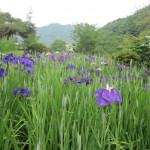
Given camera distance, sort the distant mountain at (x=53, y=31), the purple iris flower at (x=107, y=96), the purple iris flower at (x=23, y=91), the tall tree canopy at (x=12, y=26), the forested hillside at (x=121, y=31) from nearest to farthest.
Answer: the purple iris flower at (x=107, y=96) → the purple iris flower at (x=23, y=91) → the forested hillside at (x=121, y=31) → the tall tree canopy at (x=12, y=26) → the distant mountain at (x=53, y=31)

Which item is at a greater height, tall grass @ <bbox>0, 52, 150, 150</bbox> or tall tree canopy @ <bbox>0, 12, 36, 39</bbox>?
tall tree canopy @ <bbox>0, 12, 36, 39</bbox>

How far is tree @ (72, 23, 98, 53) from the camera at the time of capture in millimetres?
18438

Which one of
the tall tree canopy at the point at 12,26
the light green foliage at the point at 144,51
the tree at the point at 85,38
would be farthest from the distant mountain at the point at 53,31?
the light green foliage at the point at 144,51

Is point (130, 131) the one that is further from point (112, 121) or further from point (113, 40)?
point (113, 40)

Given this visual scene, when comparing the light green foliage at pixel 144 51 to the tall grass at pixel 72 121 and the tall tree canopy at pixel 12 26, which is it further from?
the tall tree canopy at pixel 12 26

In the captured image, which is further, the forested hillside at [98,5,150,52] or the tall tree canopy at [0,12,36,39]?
the tall tree canopy at [0,12,36,39]

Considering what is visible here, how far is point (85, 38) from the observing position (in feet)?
60.8

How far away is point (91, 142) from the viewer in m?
1.42

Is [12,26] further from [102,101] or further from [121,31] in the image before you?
[102,101]

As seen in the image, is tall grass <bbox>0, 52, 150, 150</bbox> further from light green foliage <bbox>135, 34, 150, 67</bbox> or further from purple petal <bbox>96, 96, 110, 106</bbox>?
light green foliage <bbox>135, 34, 150, 67</bbox>

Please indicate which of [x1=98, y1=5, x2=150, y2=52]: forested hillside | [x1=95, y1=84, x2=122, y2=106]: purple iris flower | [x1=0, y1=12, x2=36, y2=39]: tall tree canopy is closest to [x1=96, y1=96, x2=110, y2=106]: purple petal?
[x1=95, y1=84, x2=122, y2=106]: purple iris flower

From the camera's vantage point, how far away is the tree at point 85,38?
18.4 metres

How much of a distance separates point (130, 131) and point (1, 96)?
109 cm

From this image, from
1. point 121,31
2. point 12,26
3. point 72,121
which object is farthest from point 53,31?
point 72,121
